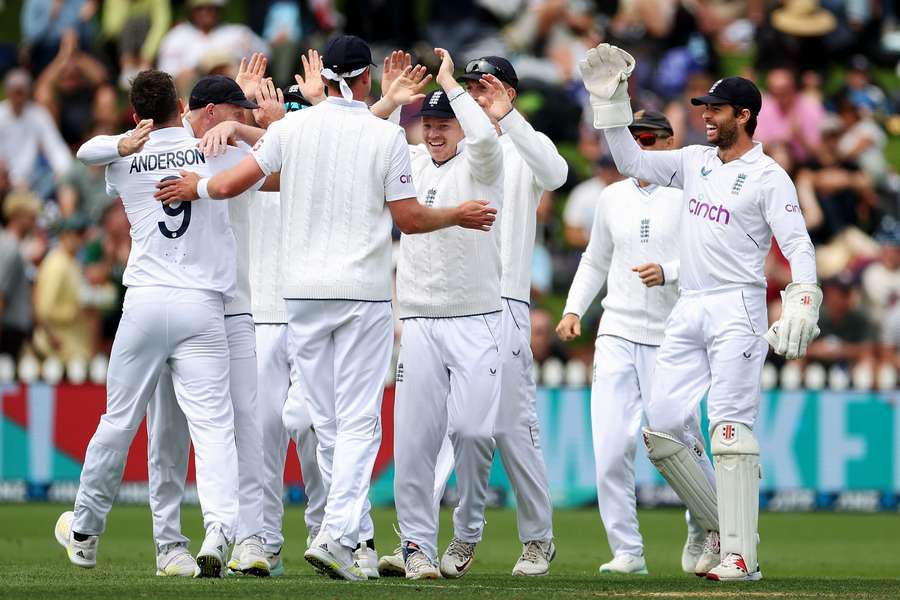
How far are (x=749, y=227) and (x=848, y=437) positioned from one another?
273 inches

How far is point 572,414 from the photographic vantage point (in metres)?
15.4

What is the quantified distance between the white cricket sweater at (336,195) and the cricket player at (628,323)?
2290 millimetres

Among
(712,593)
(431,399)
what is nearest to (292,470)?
(431,399)

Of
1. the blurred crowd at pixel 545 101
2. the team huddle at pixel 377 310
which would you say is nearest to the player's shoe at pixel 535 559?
the team huddle at pixel 377 310


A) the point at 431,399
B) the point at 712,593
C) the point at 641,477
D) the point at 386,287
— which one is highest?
the point at 386,287

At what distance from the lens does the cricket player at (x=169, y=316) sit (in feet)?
27.7

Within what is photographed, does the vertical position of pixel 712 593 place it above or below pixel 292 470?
above

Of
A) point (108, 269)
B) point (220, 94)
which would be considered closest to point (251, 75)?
point (220, 94)

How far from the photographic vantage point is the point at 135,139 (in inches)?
333

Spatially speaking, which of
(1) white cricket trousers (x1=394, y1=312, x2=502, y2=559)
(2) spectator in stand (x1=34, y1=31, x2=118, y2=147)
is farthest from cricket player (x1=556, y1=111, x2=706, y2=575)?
(2) spectator in stand (x1=34, y1=31, x2=118, y2=147)

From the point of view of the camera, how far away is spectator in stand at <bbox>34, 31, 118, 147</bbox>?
64.3ft

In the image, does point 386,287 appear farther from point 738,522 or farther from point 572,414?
point 572,414

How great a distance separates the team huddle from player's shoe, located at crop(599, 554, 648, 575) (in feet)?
0.04

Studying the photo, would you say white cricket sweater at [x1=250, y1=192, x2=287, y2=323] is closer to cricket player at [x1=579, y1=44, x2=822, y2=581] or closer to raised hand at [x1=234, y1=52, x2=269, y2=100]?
raised hand at [x1=234, y1=52, x2=269, y2=100]
